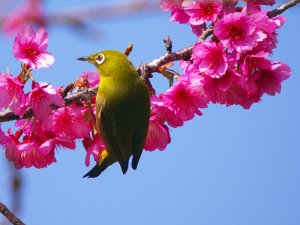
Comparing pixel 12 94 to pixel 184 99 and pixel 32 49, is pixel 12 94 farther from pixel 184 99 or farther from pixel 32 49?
pixel 184 99

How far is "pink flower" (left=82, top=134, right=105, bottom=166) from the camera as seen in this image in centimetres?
426

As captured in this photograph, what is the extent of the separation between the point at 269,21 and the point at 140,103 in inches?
46.0

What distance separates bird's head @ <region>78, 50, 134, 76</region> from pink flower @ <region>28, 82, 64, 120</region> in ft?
2.13

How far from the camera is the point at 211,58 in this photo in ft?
12.6

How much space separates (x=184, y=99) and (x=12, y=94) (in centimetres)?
130

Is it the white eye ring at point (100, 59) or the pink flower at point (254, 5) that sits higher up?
the pink flower at point (254, 5)

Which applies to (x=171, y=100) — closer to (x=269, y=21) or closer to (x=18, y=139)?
(x=269, y=21)

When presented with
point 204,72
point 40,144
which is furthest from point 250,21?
point 40,144

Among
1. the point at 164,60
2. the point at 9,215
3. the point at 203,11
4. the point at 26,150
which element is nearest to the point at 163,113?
the point at 164,60

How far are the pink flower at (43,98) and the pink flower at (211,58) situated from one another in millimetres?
1049

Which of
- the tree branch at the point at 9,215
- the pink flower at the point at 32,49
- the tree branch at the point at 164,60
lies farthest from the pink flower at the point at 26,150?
the tree branch at the point at 9,215

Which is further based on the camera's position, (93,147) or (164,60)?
(93,147)

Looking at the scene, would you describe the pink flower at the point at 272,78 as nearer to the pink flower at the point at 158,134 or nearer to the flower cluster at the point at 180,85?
the flower cluster at the point at 180,85

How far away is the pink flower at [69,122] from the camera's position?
406 cm
